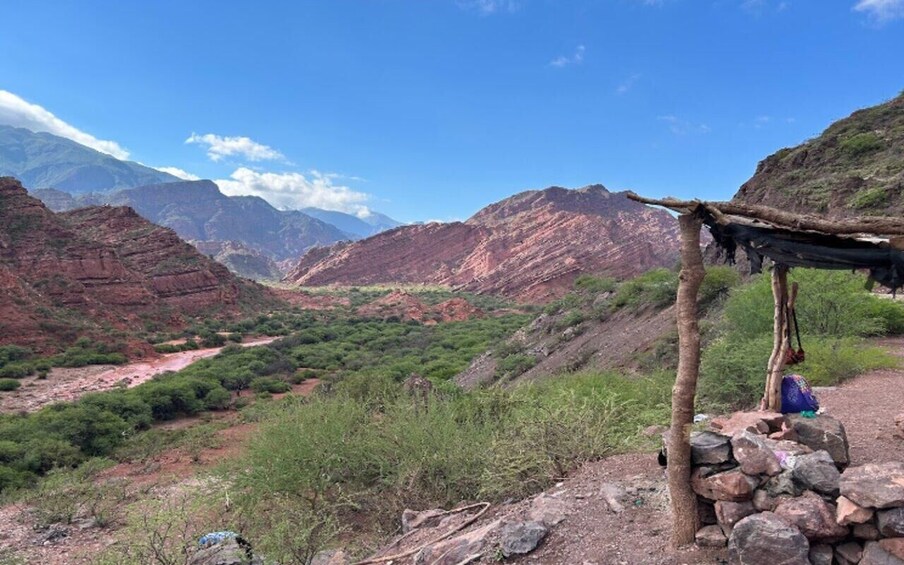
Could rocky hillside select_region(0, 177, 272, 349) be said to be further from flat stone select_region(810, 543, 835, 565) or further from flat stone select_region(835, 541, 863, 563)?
flat stone select_region(835, 541, 863, 563)

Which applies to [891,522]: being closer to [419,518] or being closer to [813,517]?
[813,517]

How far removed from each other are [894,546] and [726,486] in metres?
1.00

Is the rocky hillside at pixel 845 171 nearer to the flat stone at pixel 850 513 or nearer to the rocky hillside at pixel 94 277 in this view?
the flat stone at pixel 850 513

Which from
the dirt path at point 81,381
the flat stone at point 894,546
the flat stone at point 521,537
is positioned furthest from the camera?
the dirt path at point 81,381

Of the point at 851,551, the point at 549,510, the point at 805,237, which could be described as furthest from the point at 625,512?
the point at 805,237

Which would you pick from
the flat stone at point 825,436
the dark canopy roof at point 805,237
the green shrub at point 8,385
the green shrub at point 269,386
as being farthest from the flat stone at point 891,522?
the green shrub at point 8,385

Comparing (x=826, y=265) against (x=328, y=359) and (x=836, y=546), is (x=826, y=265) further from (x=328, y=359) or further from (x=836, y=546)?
(x=328, y=359)

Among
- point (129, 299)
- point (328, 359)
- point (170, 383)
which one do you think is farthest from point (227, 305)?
point (170, 383)

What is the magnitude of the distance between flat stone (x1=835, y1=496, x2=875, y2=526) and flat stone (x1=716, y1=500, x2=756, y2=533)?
548 mm

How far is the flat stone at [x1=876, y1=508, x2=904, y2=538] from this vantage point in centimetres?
328

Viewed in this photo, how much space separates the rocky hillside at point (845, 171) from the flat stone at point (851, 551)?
19.6 meters

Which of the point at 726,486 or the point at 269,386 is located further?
the point at 269,386

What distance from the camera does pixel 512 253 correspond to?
9100cm

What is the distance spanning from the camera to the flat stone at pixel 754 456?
13.0 ft
